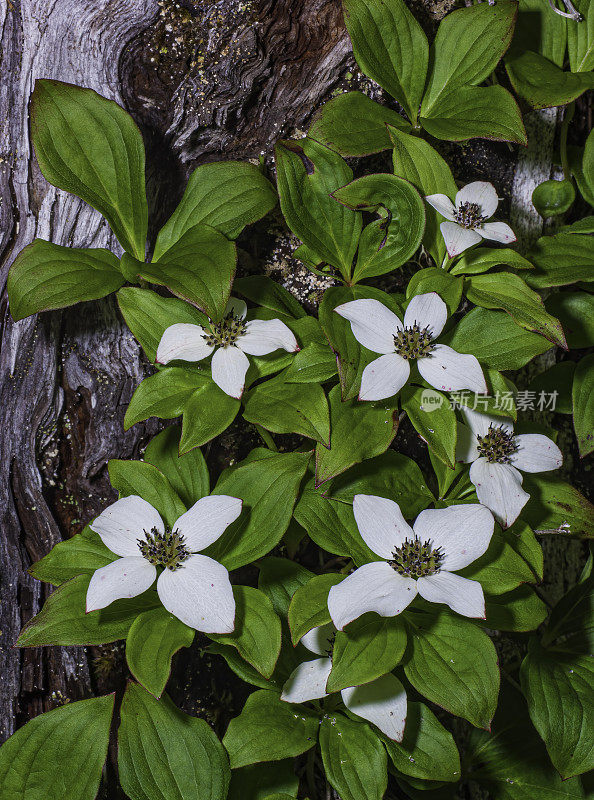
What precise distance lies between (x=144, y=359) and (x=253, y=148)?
62cm

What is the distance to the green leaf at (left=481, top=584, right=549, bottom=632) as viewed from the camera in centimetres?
140

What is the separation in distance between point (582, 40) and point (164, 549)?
70.3 inches

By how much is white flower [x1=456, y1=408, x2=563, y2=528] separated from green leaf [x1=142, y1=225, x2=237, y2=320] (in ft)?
2.02

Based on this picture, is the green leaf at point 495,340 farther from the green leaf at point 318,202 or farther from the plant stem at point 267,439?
the plant stem at point 267,439

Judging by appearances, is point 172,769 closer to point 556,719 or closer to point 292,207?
point 556,719

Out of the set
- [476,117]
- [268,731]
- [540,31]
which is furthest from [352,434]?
[540,31]

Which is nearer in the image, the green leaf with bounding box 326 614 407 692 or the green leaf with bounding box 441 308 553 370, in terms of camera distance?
the green leaf with bounding box 326 614 407 692

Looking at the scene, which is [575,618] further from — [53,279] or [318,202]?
[53,279]

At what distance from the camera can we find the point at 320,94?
1.66 meters

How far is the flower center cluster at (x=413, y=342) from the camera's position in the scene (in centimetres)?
133

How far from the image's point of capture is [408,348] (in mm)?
1339

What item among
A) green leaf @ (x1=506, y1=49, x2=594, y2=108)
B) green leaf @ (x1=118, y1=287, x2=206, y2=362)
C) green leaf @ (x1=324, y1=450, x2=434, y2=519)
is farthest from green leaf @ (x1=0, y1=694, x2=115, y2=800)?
green leaf @ (x1=506, y1=49, x2=594, y2=108)

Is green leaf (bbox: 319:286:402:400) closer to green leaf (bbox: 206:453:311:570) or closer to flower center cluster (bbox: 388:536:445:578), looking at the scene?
green leaf (bbox: 206:453:311:570)

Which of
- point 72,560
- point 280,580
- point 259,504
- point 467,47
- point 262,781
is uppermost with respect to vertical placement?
point 467,47
